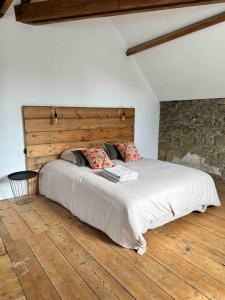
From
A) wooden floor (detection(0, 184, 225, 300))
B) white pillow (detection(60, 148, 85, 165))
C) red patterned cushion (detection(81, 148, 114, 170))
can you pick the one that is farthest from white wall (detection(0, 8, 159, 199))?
wooden floor (detection(0, 184, 225, 300))

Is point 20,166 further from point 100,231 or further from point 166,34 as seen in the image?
point 166,34

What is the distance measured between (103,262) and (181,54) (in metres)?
3.40

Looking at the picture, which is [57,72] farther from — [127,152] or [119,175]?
[119,175]

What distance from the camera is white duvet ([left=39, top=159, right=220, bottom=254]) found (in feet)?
7.54

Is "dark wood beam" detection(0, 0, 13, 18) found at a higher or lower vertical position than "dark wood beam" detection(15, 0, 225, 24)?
higher

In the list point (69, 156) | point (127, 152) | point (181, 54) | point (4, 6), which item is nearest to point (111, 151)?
point (127, 152)

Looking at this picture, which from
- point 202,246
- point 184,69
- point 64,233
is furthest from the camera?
point 184,69

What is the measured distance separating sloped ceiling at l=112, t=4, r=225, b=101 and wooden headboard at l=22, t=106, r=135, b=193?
0.98 m

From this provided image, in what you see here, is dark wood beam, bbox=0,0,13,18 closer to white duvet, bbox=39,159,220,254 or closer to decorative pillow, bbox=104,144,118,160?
white duvet, bbox=39,159,220,254

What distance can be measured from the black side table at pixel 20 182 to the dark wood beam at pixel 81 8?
2.14 m

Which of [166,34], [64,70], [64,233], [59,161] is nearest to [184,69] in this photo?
[166,34]

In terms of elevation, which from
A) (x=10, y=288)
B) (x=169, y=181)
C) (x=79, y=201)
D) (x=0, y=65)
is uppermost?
(x=0, y=65)

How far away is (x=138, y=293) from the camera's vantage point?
1.75m

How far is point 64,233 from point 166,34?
10.8 ft
